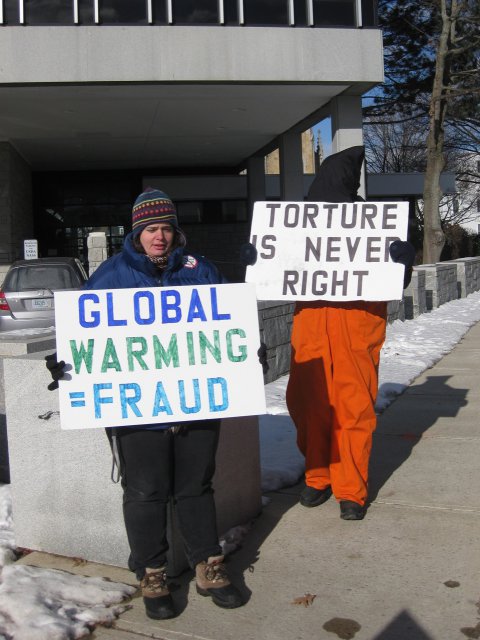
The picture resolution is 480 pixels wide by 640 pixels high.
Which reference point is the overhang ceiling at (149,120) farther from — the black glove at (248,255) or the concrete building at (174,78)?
the black glove at (248,255)

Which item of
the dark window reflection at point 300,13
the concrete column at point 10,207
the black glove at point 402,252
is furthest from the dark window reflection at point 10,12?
the black glove at point 402,252

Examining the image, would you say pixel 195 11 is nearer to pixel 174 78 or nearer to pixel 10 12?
pixel 174 78

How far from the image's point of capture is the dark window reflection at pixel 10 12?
16078mm

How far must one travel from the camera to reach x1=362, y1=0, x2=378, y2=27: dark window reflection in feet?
55.8

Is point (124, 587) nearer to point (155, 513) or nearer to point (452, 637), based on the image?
point (155, 513)

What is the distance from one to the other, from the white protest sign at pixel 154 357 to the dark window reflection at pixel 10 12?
14903mm

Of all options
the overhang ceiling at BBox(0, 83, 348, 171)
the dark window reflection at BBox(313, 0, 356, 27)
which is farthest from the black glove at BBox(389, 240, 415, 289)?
the dark window reflection at BBox(313, 0, 356, 27)

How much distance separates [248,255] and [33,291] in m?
8.25

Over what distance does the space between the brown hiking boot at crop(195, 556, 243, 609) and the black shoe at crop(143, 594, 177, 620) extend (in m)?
0.18

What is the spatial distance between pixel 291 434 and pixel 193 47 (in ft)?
41.7

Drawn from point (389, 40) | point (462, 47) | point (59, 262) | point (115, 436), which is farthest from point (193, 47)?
point (115, 436)

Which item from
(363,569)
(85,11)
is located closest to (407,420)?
(363,569)

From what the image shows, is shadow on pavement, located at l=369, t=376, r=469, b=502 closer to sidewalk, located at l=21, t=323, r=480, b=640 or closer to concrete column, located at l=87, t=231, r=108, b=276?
sidewalk, located at l=21, t=323, r=480, b=640

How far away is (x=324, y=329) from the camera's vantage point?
425 cm
